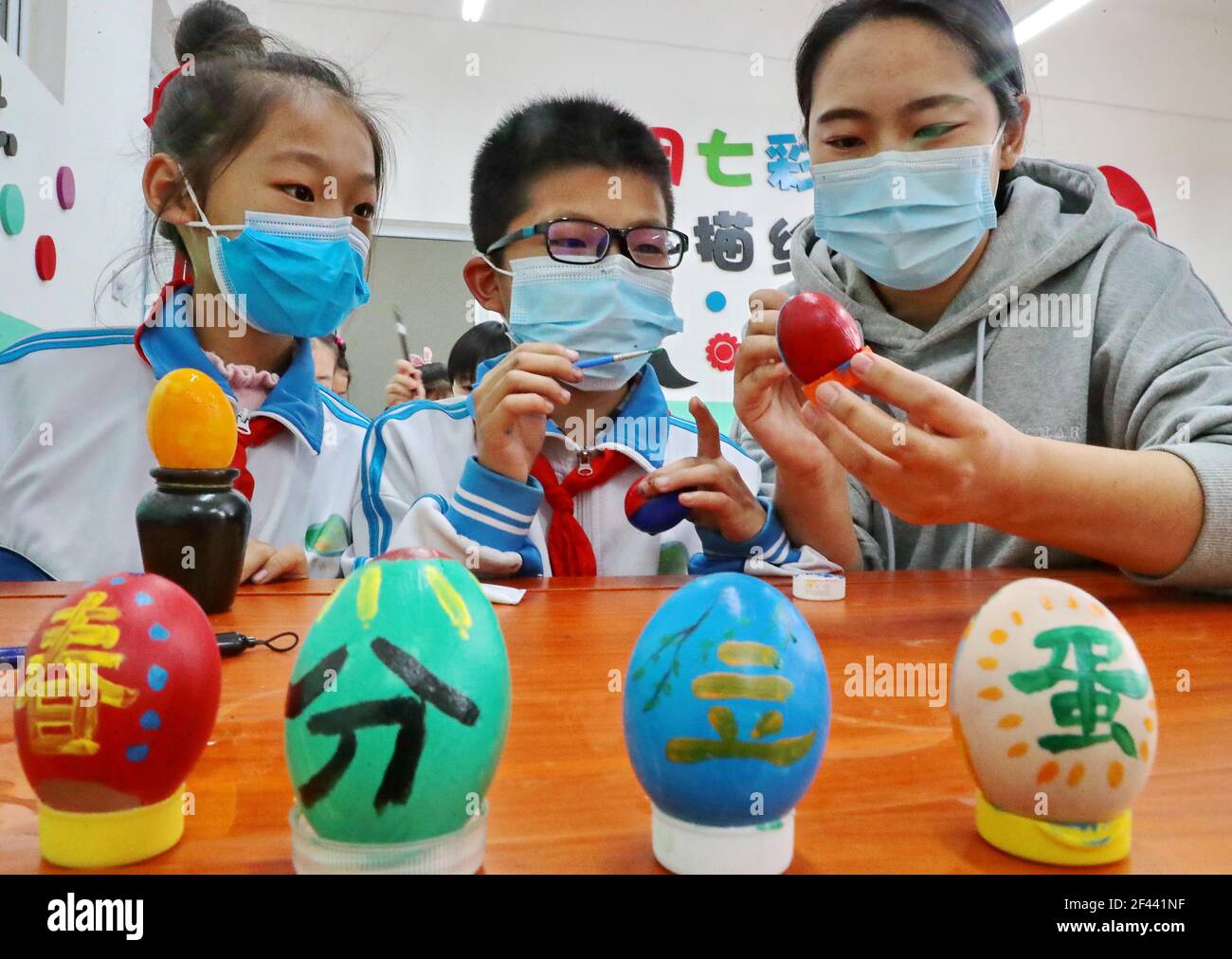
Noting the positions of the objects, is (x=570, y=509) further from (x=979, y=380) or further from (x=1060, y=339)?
(x=1060, y=339)

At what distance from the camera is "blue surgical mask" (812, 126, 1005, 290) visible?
1177 mm

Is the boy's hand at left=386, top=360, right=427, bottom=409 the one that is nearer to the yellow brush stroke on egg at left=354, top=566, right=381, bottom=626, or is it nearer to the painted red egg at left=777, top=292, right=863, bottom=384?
the painted red egg at left=777, top=292, right=863, bottom=384

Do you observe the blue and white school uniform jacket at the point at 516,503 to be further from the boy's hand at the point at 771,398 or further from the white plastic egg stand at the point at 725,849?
the white plastic egg stand at the point at 725,849

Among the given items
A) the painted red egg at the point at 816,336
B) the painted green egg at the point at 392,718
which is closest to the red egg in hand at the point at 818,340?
the painted red egg at the point at 816,336

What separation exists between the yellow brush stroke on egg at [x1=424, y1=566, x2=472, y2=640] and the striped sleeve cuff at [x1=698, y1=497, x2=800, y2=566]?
769 millimetres

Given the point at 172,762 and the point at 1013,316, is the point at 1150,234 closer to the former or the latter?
the point at 1013,316

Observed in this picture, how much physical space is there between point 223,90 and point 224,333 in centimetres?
37

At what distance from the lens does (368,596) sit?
1.20ft

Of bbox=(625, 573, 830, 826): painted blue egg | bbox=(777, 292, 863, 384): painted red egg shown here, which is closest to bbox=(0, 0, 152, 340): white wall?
bbox=(777, 292, 863, 384): painted red egg

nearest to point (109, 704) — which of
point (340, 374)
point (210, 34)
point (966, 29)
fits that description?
point (966, 29)

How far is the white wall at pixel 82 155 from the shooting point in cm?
198

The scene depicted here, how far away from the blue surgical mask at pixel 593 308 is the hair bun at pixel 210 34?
2.01 ft

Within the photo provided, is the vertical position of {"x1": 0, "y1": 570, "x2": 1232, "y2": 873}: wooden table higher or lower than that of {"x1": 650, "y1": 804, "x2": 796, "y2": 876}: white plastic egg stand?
lower

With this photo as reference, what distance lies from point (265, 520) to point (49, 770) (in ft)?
3.29
